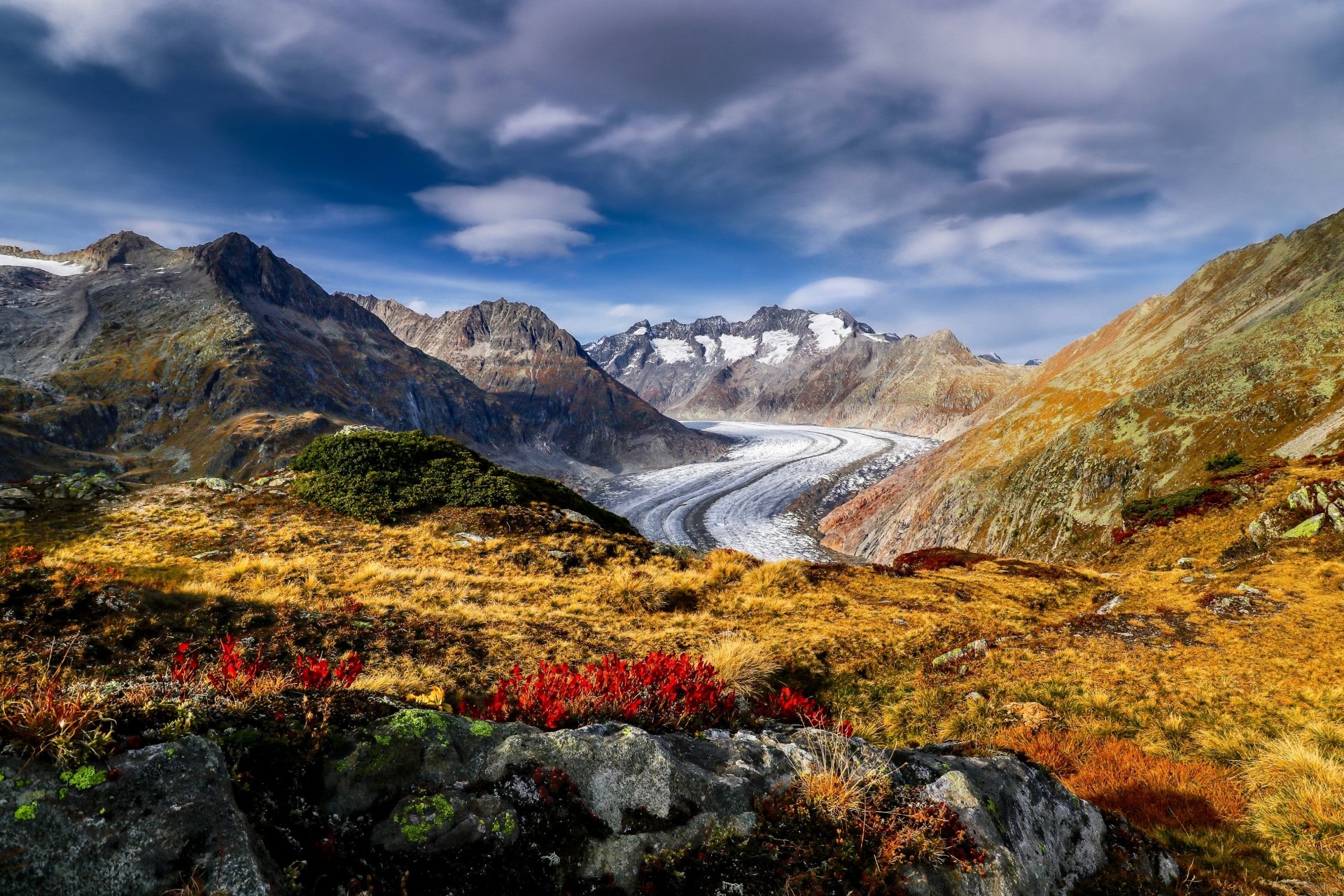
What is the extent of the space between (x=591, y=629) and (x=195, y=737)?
10.7 m

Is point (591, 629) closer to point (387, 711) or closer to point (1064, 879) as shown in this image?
point (387, 711)

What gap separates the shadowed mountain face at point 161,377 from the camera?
114125 mm

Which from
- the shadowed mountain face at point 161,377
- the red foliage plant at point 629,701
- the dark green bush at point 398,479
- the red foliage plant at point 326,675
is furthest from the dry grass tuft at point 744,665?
the shadowed mountain face at point 161,377

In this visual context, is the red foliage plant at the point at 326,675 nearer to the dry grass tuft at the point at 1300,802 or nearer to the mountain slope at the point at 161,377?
the dry grass tuft at the point at 1300,802

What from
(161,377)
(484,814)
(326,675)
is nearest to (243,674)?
(326,675)

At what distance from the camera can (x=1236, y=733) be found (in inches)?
420

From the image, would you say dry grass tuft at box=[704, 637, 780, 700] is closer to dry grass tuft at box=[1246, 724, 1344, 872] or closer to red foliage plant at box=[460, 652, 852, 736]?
red foliage plant at box=[460, 652, 852, 736]

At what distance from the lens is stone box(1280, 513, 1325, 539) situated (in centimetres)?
2598

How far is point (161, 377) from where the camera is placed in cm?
14300

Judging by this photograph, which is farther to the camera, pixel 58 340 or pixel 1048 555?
pixel 58 340

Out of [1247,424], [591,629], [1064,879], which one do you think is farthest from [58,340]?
[1247,424]

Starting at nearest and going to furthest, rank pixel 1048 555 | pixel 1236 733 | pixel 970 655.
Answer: pixel 1236 733
pixel 970 655
pixel 1048 555

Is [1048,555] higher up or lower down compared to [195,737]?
lower down

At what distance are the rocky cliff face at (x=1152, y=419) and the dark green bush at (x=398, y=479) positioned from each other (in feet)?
160
